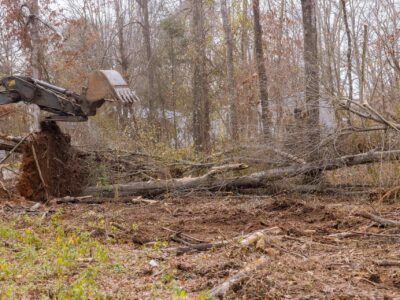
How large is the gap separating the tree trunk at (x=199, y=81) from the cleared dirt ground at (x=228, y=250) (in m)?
12.2

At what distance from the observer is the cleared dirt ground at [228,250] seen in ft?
15.1

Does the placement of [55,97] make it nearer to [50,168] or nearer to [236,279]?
[50,168]

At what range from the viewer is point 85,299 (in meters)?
4.30

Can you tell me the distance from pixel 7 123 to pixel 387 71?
1489cm

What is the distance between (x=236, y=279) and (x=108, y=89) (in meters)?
6.47

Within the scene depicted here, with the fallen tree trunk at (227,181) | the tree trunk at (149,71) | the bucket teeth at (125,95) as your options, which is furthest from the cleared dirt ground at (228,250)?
the tree trunk at (149,71)

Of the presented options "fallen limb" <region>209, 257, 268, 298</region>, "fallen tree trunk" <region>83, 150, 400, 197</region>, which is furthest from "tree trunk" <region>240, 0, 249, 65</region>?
"fallen limb" <region>209, 257, 268, 298</region>

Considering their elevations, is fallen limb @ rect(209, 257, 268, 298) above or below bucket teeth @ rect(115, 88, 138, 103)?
below

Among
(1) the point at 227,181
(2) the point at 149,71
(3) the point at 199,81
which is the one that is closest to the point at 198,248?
(1) the point at 227,181

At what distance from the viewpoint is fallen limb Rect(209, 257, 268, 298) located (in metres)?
4.45

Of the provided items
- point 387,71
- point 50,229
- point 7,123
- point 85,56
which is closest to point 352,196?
point 50,229

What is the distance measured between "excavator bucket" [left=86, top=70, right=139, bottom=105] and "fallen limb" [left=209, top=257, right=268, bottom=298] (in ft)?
18.6

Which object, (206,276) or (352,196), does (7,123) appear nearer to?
(352,196)

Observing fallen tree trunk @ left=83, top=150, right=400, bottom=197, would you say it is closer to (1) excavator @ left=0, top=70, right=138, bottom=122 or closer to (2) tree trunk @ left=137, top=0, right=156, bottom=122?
(1) excavator @ left=0, top=70, right=138, bottom=122
